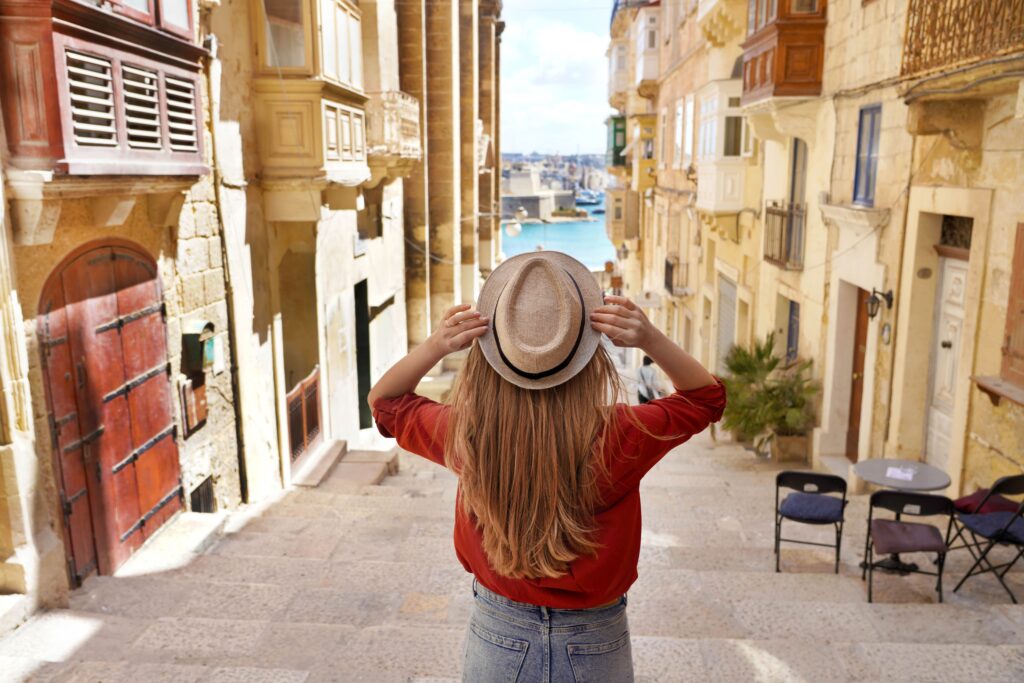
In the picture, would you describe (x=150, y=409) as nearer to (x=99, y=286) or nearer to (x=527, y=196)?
(x=99, y=286)

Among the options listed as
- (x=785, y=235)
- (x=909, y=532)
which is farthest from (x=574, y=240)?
(x=909, y=532)

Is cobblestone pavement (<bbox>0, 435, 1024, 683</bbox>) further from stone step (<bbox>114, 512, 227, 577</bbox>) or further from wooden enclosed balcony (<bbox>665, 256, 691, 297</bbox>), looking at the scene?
wooden enclosed balcony (<bbox>665, 256, 691, 297</bbox>)

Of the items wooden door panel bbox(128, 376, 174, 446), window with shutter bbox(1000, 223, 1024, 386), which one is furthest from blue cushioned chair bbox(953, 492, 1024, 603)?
wooden door panel bbox(128, 376, 174, 446)

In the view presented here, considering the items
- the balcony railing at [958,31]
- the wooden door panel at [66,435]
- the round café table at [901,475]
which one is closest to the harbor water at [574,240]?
the balcony railing at [958,31]

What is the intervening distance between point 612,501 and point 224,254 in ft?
21.8

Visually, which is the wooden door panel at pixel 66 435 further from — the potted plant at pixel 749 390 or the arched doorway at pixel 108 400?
the potted plant at pixel 749 390

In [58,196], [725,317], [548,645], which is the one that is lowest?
[725,317]

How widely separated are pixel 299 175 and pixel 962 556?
721cm

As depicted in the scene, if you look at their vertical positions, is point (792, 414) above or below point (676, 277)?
below

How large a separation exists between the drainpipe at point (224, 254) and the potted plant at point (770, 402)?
20.0 feet

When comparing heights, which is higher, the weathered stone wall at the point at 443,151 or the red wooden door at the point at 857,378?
the weathered stone wall at the point at 443,151

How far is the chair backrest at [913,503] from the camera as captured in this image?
18.9 feet

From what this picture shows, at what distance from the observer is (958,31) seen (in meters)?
6.73

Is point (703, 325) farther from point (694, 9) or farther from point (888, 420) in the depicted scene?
point (888, 420)
